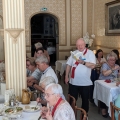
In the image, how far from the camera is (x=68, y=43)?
9.41m

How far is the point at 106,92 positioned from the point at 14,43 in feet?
6.30

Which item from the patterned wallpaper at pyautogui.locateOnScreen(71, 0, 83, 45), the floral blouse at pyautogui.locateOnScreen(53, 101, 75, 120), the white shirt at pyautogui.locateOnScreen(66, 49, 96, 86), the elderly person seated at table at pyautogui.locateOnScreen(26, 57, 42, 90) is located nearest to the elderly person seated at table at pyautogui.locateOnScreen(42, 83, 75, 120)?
the floral blouse at pyautogui.locateOnScreen(53, 101, 75, 120)

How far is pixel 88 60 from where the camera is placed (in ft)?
12.9

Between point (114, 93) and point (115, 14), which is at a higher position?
point (115, 14)

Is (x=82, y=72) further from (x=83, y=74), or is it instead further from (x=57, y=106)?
(x=57, y=106)

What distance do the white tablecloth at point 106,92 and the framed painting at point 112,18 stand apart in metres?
3.07

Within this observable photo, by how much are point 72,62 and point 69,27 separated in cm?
543

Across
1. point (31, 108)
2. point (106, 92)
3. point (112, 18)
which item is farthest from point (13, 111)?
point (112, 18)

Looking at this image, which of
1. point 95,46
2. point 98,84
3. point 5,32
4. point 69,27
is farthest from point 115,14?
point 5,32

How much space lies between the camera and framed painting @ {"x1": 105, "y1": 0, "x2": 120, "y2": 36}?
22.6 feet

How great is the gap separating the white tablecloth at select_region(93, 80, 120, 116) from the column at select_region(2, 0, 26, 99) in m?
1.59

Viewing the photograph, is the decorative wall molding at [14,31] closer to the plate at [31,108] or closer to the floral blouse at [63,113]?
the plate at [31,108]

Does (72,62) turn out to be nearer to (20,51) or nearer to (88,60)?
(88,60)

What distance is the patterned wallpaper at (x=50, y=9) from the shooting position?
8.91m
